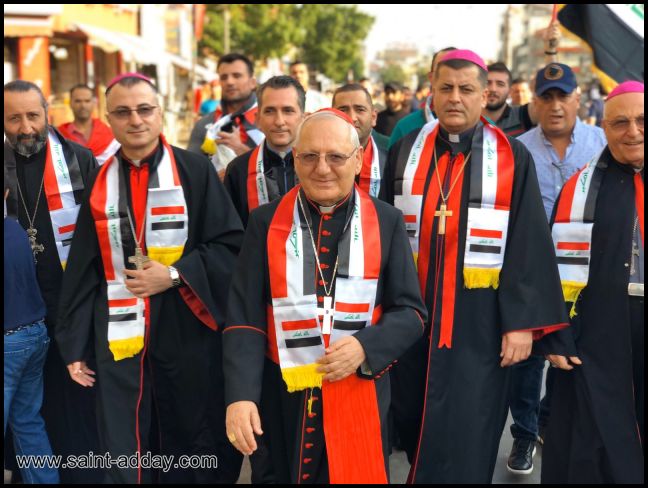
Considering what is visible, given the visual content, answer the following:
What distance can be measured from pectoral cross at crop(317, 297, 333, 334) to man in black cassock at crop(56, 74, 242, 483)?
912 mm

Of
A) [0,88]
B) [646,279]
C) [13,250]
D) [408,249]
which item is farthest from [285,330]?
[0,88]

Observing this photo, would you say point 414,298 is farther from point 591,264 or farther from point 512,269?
point 591,264

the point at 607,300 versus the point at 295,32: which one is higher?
the point at 295,32

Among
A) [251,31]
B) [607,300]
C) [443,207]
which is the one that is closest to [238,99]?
[443,207]

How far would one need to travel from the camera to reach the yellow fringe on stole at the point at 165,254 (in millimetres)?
3752

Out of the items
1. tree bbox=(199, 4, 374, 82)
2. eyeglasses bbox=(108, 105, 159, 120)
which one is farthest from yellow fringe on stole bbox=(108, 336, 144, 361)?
tree bbox=(199, 4, 374, 82)

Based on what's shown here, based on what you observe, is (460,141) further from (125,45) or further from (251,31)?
(251,31)

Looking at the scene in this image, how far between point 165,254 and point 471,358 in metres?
1.62

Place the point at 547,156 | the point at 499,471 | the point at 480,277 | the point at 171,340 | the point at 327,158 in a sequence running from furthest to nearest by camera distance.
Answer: the point at 547,156
the point at 499,471
the point at 171,340
the point at 480,277
the point at 327,158

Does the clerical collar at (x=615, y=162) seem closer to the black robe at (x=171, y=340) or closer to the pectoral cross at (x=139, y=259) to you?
the black robe at (x=171, y=340)

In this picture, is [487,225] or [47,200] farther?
[47,200]

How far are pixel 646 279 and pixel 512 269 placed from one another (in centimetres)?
60

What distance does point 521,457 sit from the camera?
4.63 m

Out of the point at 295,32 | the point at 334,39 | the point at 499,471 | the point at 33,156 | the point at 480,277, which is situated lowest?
the point at 499,471
